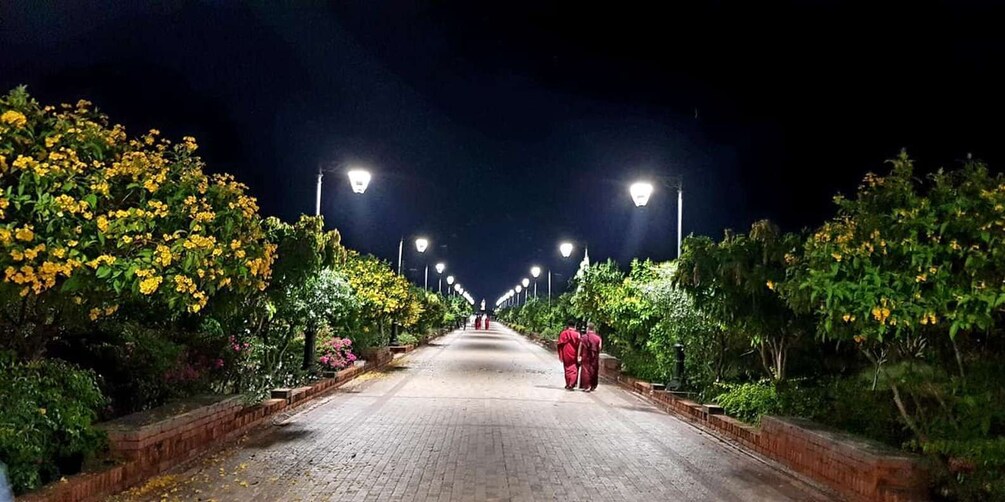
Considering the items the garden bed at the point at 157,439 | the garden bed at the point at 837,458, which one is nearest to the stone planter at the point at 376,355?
the garden bed at the point at 157,439

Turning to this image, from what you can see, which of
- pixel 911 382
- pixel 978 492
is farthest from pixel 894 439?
pixel 978 492

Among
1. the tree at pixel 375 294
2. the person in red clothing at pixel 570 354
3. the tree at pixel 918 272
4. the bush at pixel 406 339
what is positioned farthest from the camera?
the bush at pixel 406 339

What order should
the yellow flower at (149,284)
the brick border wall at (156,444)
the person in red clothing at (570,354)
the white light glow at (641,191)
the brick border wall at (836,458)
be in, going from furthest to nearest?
the person in red clothing at (570,354) < the white light glow at (641,191) < the brick border wall at (836,458) < the brick border wall at (156,444) < the yellow flower at (149,284)

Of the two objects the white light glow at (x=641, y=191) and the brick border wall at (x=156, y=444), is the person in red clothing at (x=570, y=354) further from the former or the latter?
the brick border wall at (x=156, y=444)

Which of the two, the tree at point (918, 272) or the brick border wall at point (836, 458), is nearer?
the tree at point (918, 272)

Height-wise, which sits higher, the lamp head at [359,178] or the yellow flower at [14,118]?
the lamp head at [359,178]

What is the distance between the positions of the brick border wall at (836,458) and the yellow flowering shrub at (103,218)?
5.83 m

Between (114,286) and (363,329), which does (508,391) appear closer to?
(363,329)

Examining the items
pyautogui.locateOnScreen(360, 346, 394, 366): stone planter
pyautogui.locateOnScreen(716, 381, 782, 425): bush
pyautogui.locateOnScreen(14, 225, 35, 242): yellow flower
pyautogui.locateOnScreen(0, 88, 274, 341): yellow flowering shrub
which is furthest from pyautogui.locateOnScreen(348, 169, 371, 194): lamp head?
pyautogui.locateOnScreen(14, 225, 35, 242): yellow flower

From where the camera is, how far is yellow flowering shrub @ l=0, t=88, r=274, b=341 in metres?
6.25

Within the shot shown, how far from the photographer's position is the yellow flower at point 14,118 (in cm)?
616

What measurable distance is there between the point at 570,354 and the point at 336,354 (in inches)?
212

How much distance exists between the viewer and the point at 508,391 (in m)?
18.4

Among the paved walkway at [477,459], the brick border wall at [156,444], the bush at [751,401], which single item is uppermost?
the bush at [751,401]
